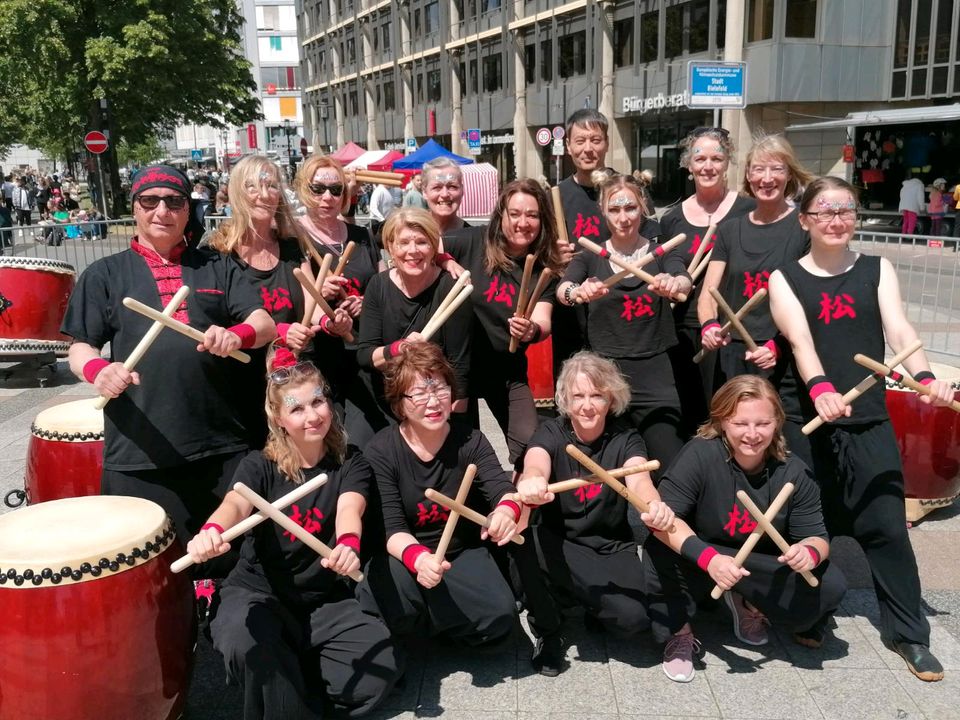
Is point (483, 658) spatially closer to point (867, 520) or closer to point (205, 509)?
point (205, 509)

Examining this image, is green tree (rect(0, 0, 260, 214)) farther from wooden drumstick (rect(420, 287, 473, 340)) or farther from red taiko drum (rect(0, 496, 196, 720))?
red taiko drum (rect(0, 496, 196, 720))

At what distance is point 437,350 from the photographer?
3.28 meters

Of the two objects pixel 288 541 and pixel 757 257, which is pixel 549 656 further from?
pixel 757 257

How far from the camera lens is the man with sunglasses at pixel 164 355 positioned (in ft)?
10.1

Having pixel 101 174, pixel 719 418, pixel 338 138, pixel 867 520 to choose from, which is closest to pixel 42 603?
pixel 719 418

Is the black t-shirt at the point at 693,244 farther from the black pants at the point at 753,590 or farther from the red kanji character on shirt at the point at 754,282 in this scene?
the black pants at the point at 753,590

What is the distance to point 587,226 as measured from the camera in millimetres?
4215

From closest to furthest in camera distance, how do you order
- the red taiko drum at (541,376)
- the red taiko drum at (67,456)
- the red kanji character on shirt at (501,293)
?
1. the red taiko drum at (67,456)
2. the red kanji character on shirt at (501,293)
3. the red taiko drum at (541,376)

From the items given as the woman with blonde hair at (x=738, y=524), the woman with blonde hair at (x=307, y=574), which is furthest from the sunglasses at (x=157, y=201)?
the woman with blonde hair at (x=738, y=524)

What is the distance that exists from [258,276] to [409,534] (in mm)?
1314

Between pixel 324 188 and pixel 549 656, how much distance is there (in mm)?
2318

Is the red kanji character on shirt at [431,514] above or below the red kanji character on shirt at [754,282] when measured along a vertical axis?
below

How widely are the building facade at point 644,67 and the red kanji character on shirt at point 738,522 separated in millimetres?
16402

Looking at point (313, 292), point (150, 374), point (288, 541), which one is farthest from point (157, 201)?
point (288, 541)
